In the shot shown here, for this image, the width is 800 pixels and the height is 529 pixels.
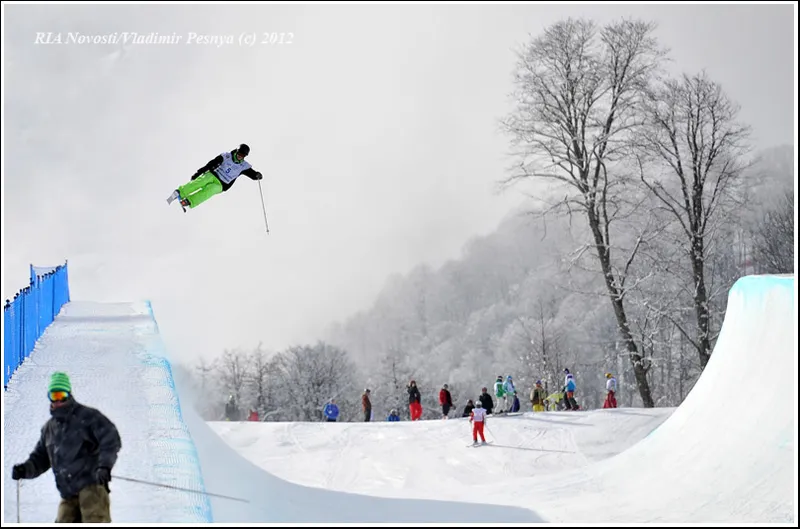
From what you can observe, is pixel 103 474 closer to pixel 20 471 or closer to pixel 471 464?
pixel 20 471

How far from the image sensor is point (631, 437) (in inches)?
634

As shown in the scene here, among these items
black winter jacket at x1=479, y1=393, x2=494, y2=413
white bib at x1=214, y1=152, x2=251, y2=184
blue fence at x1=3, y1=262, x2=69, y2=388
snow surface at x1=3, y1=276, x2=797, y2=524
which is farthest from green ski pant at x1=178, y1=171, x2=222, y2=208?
black winter jacket at x1=479, y1=393, x2=494, y2=413

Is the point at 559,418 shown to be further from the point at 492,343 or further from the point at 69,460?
the point at 492,343

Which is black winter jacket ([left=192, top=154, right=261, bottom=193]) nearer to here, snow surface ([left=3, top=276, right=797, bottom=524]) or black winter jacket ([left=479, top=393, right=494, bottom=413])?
snow surface ([left=3, top=276, right=797, bottom=524])

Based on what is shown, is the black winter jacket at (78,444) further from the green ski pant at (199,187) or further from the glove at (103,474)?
the green ski pant at (199,187)

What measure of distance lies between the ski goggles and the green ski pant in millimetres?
8699

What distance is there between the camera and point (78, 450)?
537 cm

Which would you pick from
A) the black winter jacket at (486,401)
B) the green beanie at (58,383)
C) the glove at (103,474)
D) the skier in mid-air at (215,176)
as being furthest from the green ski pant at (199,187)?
the glove at (103,474)

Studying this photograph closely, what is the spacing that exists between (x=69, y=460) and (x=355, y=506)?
19.2ft

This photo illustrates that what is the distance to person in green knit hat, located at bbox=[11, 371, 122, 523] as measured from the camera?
536 centimetres

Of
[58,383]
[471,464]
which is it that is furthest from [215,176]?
[58,383]

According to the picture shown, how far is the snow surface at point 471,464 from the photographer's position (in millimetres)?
8195

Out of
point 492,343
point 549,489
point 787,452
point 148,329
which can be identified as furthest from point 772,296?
point 492,343

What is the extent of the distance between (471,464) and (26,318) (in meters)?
7.78
